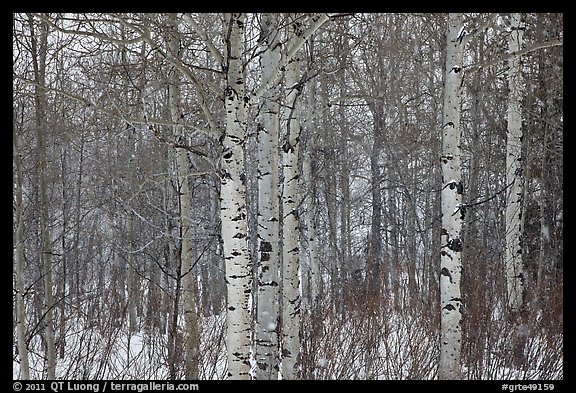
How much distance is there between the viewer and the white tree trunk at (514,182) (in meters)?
7.52

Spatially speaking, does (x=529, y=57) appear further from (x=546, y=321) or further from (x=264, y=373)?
(x=264, y=373)

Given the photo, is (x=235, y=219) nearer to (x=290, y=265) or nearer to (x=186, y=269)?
(x=290, y=265)

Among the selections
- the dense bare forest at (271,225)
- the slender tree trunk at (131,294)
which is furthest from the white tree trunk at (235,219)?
the slender tree trunk at (131,294)

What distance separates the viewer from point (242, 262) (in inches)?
142

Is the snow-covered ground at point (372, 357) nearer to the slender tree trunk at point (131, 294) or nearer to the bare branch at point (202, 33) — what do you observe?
the slender tree trunk at point (131, 294)

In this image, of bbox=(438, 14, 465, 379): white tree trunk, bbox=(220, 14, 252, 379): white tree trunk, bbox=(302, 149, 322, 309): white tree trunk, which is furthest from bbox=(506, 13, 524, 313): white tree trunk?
bbox=(220, 14, 252, 379): white tree trunk

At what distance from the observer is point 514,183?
781 cm

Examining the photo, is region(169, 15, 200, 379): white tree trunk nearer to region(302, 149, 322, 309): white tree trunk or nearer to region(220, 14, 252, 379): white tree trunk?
region(220, 14, 252, 379): white tree trunk

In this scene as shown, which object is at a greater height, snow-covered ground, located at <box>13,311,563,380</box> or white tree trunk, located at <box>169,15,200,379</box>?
white tree trunk, located at <box>169,15,200,379</box>

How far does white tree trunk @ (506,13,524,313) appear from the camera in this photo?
7.52 metres

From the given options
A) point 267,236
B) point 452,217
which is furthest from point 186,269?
point 452,217

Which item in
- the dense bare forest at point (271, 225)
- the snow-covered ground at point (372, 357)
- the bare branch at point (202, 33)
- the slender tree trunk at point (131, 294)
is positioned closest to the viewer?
the bare branch at point (202, 33)

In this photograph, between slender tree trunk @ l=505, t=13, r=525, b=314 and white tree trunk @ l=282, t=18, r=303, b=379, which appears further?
slender tree trunk @ l=505, t=13, r=525, b=314

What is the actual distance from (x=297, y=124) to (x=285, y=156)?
41 cm
